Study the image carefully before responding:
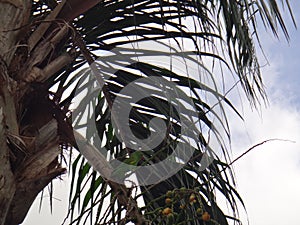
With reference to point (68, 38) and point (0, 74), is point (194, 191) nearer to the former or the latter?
point (0, 74)

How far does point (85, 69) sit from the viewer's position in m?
2.23

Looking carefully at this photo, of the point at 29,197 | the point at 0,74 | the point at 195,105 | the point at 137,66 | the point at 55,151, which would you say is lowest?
the point at 29,197

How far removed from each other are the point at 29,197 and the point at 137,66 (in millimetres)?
755

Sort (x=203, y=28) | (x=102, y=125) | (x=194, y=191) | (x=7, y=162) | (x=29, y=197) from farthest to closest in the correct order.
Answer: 1. (x=102, y=125)
2. (x=203, y=28)
3. (x=29, y=197)
4. (x=7, y=162)
5. (x=194, y=191)

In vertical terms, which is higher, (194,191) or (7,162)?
(7,162)

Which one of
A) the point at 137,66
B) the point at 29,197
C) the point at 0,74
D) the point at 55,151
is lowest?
the point at 29,197

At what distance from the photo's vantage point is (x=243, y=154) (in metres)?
1.29

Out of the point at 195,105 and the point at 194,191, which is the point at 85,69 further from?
the point at 194,191

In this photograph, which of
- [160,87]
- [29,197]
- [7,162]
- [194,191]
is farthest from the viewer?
[160,87]

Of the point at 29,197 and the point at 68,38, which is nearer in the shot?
the point at 29,197

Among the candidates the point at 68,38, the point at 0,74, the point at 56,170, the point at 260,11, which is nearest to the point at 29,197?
the point at 56,170

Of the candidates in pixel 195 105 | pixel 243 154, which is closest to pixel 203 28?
pixel 195 105

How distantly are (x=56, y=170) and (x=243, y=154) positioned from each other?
66 centimetres

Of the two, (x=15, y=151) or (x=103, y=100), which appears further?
(x=103, y=100)
